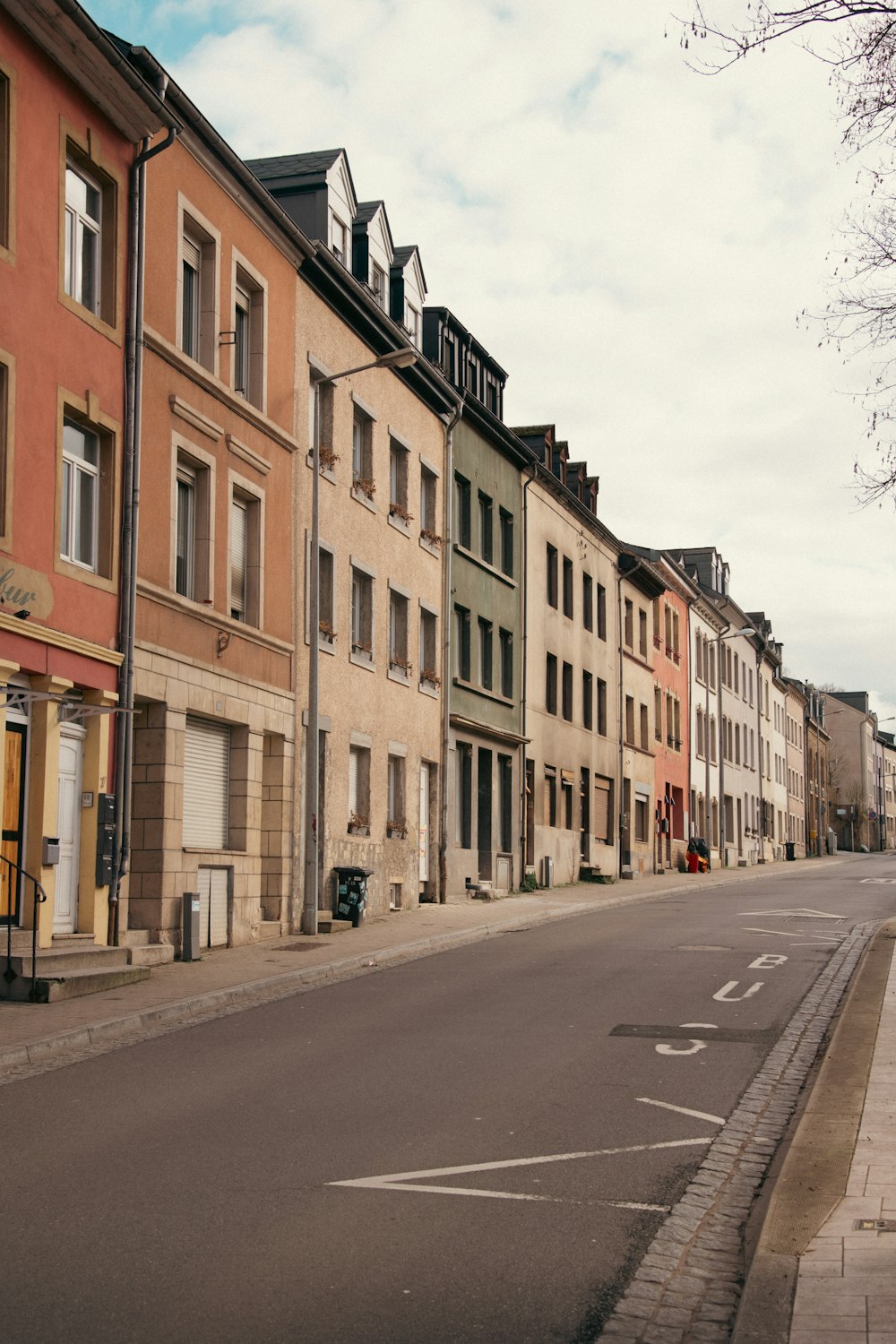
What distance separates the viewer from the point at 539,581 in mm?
40719

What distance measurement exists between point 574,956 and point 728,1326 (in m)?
14.1

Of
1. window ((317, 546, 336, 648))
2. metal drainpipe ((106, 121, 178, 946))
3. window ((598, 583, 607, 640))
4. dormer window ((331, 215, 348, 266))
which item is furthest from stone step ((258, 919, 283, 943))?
window ((598, 583, 607, 640))

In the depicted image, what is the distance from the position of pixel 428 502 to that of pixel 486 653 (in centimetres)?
503

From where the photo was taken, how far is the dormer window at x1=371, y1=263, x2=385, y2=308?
29294 mm

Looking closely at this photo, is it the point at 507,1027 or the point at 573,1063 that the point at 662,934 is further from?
the point at 573,1063

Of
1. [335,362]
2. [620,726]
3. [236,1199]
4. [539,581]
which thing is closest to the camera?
[236,1199]

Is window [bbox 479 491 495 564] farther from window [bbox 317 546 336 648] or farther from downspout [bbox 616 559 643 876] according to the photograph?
downspout [bbox 616 559 643 876]

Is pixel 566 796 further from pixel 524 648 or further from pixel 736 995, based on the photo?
pixel 736 995

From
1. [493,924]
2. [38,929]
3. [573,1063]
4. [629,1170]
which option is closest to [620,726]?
[493,924]

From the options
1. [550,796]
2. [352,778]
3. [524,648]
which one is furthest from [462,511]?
[550,796]

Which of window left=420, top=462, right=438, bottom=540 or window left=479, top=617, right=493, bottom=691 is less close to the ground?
window left=420, top=462, right=438, bottom=540

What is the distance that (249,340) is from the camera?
78.3ft

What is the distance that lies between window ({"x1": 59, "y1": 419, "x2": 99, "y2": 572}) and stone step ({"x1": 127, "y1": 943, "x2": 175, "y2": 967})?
462 centimetres

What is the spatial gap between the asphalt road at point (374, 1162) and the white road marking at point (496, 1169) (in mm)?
20
